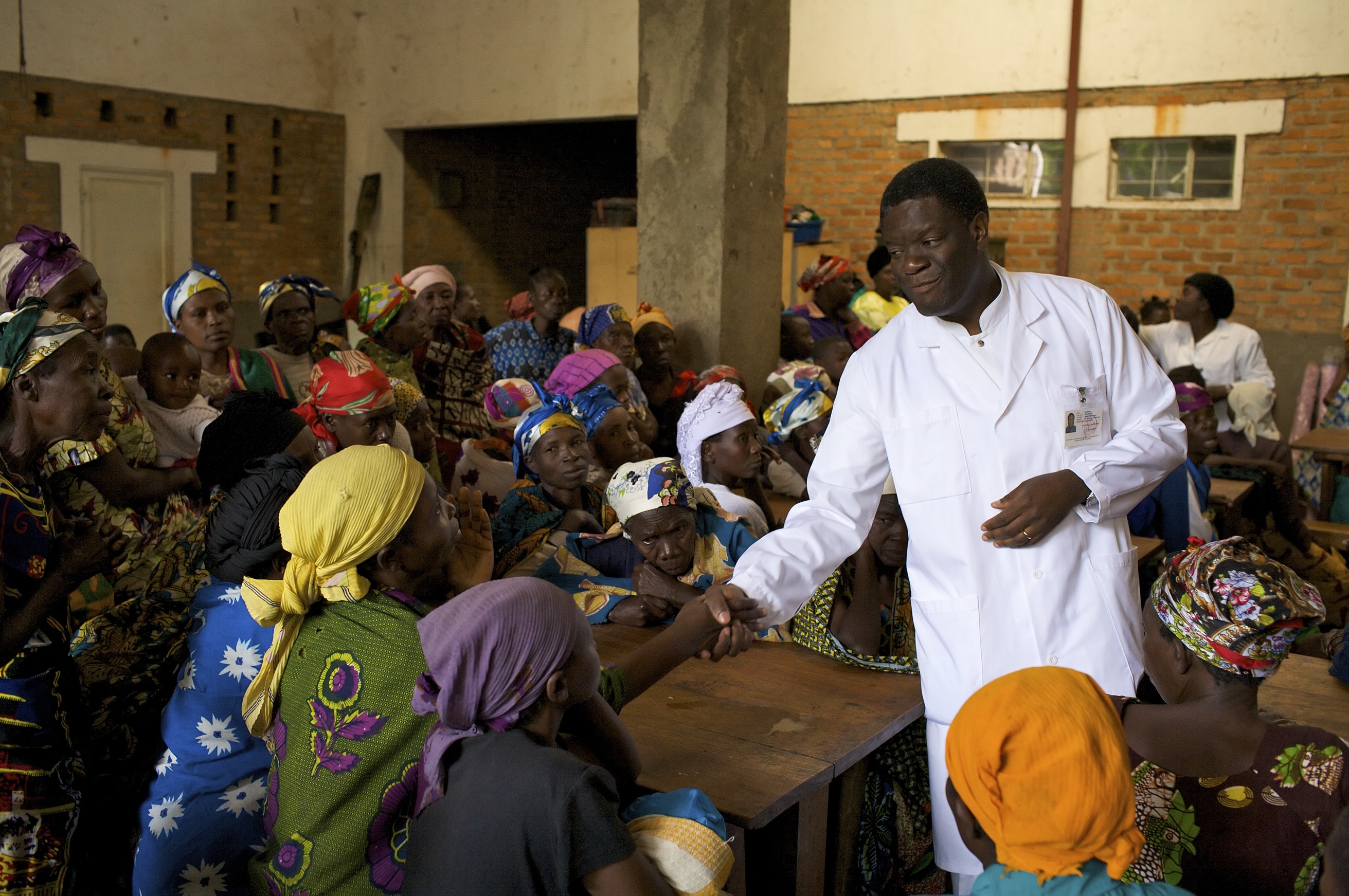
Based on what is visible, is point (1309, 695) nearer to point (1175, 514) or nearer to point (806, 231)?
point (1175, 514)

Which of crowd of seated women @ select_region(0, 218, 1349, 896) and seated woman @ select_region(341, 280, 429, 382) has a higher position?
seated woman @ select_region(341, 280, 429, 382)

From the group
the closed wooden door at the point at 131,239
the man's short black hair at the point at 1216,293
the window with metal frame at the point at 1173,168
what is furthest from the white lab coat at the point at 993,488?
the closed wooden door at the point at 131,239

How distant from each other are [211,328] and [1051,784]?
442cm

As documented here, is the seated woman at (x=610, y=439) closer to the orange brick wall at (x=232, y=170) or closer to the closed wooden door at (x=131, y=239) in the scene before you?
the orange brick wall at (x=232, y=170)

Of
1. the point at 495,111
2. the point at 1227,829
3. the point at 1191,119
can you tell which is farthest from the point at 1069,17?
the point at 1227,829

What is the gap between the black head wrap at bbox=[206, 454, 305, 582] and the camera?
261cm

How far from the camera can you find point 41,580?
2463 mm

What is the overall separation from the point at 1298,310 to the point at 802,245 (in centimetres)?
411

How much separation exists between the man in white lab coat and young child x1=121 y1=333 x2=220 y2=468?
8.60 feet

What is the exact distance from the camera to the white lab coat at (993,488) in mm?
2357

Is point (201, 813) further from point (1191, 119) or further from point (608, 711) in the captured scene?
point (1191, 119)

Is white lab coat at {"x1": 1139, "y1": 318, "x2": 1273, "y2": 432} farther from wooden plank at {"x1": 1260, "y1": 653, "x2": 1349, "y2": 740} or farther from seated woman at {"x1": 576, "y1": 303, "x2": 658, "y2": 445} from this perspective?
wooden plank at {"x1": 1260, "y1": 653, "x2": 1349, "y2": 740}

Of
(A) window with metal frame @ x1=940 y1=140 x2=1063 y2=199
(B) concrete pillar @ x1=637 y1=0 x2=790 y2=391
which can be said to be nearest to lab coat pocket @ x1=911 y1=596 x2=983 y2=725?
(B) concrete pillar @ x1=637 y1=0 x2=790 y2=391

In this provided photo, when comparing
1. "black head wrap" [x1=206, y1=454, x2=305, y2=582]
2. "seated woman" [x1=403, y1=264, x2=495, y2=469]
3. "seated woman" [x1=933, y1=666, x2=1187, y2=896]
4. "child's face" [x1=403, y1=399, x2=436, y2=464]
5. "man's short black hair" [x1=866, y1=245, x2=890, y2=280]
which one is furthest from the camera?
"man's short black hair" [x1=866, y1=245, x2=890, y2=280]
